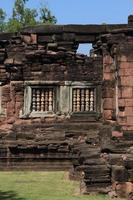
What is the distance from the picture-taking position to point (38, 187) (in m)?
10.2

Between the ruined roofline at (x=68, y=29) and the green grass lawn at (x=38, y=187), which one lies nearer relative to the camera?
the green grass lawn at (x=38, y=187)

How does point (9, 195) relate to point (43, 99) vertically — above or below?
below

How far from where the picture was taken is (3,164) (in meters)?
13.9

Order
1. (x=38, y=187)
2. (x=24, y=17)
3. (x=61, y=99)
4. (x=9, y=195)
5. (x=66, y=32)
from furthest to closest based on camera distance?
(x=24, y=17) < (x=66, y=32) < (x=61, y=99) < (x=38, y=187) < (x=9, y=195)

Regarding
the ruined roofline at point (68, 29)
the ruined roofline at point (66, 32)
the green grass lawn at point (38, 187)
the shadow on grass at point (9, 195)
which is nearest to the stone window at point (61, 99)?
the ruined roofline at point (66, 32)

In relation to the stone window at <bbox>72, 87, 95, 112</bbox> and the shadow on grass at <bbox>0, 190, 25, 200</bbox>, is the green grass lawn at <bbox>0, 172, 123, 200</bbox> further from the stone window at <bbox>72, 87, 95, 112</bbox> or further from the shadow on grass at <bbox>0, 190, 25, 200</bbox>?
the stone window at <bbox>72, 87, 95, 112</bbox>

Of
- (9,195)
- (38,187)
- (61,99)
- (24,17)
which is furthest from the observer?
(24,17)

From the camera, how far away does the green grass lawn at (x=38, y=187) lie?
352 inches

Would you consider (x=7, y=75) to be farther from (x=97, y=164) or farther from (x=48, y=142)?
(x=97, y=164)

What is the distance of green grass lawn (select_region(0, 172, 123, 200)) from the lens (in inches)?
352

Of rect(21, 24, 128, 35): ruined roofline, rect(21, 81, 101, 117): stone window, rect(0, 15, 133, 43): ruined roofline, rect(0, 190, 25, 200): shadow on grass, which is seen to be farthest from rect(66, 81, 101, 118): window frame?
rect(0, 190, 25, 200): shadow on grass

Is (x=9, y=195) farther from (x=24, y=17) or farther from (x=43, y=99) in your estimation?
(x=24, y=17)

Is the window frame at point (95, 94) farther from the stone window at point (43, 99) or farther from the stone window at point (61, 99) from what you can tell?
the stone window at point (43, 99)

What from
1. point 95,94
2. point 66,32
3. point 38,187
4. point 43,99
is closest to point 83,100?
point 95,94
